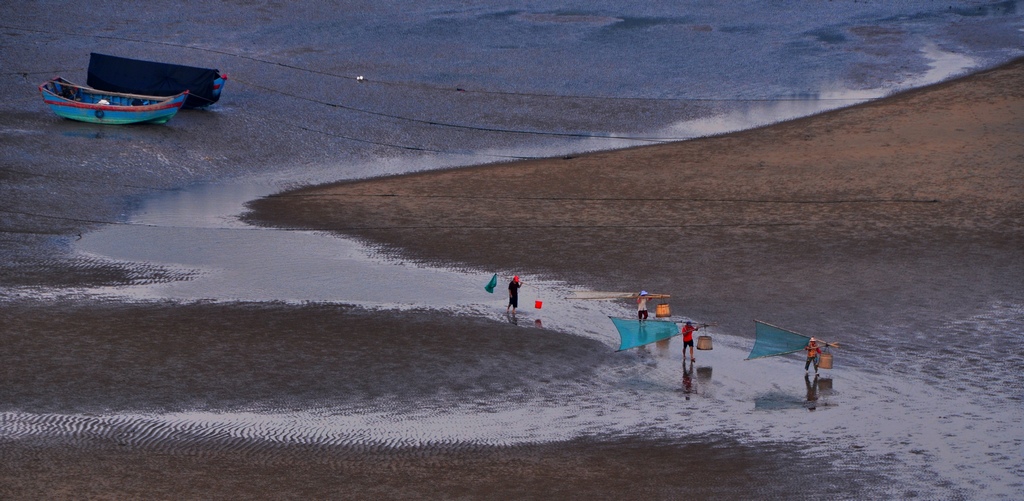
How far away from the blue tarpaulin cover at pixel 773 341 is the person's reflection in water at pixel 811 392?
581 millimetres

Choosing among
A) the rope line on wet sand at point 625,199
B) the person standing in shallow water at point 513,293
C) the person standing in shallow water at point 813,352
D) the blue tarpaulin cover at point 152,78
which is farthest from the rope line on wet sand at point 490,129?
the person standing in shallow water at point 813,352

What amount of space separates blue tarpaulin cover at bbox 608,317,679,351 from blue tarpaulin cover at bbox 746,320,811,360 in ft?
5.24

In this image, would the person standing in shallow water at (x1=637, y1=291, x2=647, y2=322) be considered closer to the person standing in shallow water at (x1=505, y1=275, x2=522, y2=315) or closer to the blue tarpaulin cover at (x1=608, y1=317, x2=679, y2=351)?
the blue tarpaulin cover at (x1=608, y1=317, x2=679, y2=351)

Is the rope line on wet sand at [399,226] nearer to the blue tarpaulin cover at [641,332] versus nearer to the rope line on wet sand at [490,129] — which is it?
the blue tarpaulin cover at [641,332]

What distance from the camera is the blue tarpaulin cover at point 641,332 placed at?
73.5 ft

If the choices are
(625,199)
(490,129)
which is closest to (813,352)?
(625,199)

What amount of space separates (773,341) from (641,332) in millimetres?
2440

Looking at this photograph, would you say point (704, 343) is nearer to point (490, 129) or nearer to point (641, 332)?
point (641, 332)

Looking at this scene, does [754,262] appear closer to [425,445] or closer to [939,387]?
[939,387]

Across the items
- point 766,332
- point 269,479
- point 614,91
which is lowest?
point 269,479

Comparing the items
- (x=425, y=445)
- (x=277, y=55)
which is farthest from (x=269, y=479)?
(x=277, y=55)

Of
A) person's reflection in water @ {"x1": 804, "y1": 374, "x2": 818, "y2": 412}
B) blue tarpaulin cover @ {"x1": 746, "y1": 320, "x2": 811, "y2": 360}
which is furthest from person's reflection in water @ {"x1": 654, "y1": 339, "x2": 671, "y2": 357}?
person's reflection in water @ {"x1": 804, "y1": 374, "x2": 818, "y2": 412}

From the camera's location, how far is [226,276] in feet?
88.9

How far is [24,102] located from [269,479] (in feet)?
93.6
